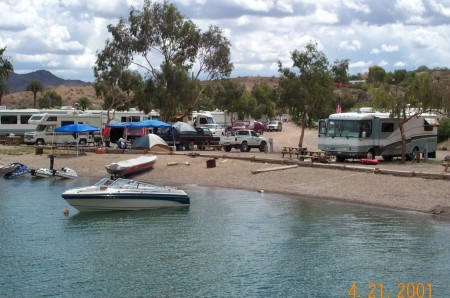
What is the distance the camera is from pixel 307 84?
50469 mm

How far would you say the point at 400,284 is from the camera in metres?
19.4

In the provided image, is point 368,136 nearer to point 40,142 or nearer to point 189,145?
point 189,145

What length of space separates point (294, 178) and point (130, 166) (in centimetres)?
1025

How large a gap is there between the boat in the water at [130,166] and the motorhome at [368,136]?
10662 millimetres

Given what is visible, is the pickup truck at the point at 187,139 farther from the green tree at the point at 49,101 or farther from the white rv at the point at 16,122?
the green tree at the point at 49,101

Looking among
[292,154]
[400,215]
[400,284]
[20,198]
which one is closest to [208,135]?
[292,154]

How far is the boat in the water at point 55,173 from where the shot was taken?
141 ft

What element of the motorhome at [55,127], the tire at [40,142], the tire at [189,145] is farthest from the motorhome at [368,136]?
the tire at [40,142]

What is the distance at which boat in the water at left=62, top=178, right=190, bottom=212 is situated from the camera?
30.3m

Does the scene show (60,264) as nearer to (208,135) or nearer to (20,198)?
(20,198)

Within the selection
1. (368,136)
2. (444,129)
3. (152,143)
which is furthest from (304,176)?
(444,129)

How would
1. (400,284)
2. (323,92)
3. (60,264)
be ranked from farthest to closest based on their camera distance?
(323,92), (60,264), (400,284)

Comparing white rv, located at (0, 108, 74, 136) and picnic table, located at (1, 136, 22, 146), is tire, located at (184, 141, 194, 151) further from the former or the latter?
picnic table, located at (1, 136, 22, 146)

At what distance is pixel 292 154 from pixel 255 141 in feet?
17.4
